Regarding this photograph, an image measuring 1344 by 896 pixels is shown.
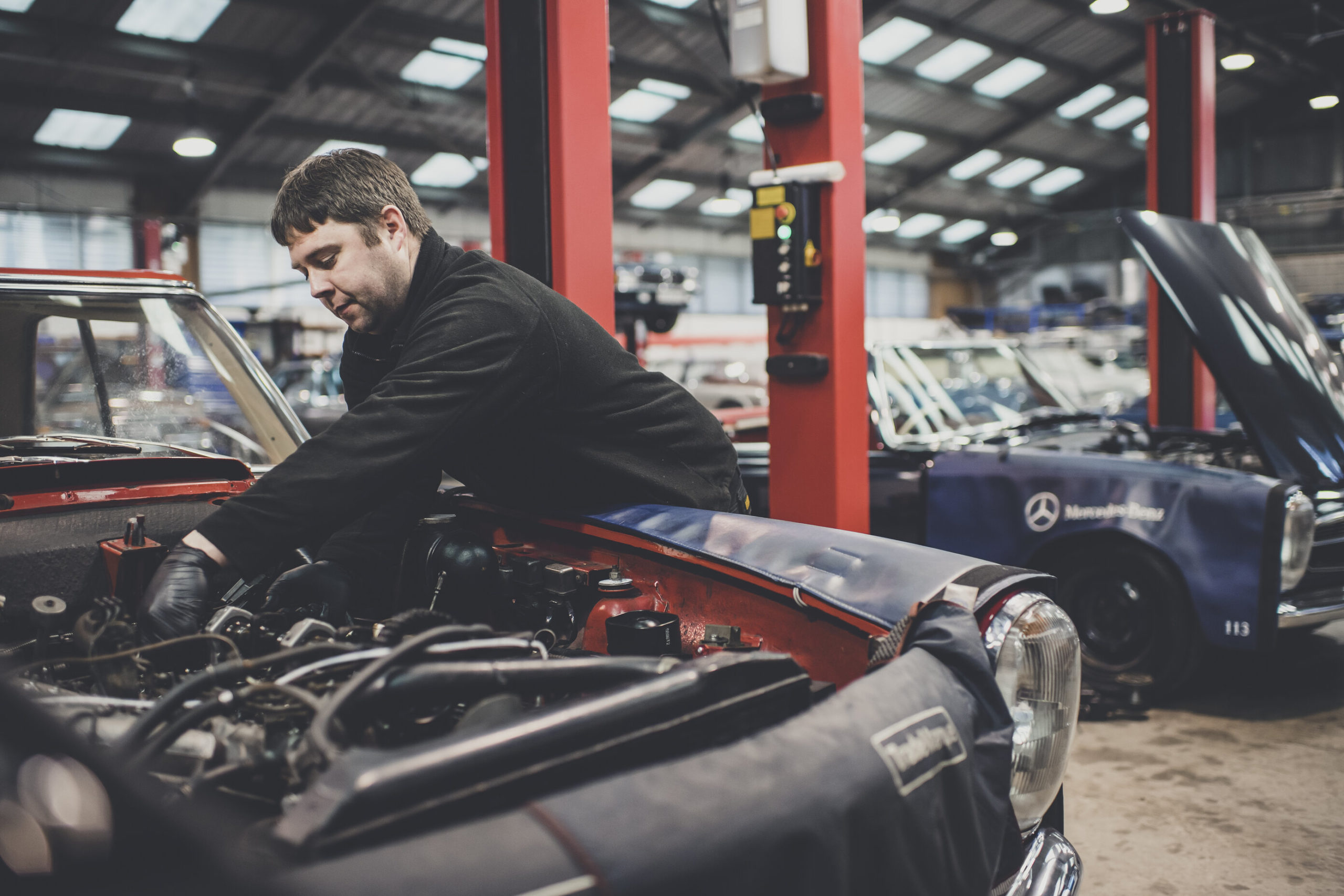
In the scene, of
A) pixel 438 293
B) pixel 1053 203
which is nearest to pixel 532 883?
pixel 438 293

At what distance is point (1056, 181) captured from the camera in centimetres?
2514

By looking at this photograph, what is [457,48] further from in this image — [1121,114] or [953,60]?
[1121,114]

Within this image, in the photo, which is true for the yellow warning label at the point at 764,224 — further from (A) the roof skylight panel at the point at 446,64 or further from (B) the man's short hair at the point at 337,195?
(A) the roof skylight panel at the point at 446,64

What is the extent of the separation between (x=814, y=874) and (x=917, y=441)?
11.9 feet

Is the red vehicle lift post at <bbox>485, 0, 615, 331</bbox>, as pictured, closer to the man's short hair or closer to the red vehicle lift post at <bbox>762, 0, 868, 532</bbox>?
the red vehicle lift post at <bbox>762, 0, 868, 532</bbox>

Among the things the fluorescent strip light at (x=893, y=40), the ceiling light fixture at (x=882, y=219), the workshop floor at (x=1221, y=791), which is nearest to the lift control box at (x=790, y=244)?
the workshop floor at (x=1221, y=791)

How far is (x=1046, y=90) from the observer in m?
19.4

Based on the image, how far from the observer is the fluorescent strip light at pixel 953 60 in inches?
652

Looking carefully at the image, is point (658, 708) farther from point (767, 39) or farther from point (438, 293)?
point (767, 39)

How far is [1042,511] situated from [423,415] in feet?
9.34

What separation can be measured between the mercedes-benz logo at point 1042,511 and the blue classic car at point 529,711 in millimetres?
2308

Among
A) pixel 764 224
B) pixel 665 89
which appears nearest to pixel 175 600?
pixel 764 224

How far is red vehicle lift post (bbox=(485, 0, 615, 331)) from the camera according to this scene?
3746mm

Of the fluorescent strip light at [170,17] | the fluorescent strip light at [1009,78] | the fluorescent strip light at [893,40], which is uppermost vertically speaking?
the fluorescent strip light at [1009,78]
